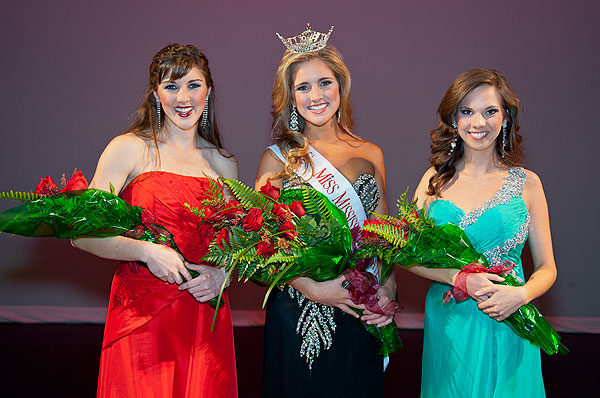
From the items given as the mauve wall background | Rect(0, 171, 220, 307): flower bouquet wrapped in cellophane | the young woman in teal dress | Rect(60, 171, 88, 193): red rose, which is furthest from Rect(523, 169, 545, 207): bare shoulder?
the mauve wall background

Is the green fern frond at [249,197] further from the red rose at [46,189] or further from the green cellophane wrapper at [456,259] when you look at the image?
the red rose at [46,189]

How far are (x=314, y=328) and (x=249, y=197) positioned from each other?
0.50 meters

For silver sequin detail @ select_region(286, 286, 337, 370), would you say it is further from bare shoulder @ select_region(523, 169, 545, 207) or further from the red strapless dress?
bare shoulder @ select_region(523, 169, 545, 207)

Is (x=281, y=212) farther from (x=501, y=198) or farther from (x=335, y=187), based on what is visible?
(x=501, y=198)

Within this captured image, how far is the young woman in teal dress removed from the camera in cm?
172

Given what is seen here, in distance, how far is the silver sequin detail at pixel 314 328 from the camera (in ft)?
5.94

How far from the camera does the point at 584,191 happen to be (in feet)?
14.9

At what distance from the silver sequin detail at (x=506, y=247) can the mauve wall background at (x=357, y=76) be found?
2.66m


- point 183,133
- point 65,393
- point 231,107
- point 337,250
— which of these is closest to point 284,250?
point 337,250

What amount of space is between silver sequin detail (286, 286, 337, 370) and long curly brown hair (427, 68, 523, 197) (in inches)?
19.7

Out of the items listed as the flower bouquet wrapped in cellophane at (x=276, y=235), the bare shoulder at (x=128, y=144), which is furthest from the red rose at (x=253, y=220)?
the bare shoulder at (x=128, y=144)

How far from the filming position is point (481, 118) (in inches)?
73.1

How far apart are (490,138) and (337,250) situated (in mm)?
655

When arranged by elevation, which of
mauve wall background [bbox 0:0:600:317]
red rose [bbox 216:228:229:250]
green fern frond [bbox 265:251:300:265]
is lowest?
green fern frond [bbox 265:251:300:265]
